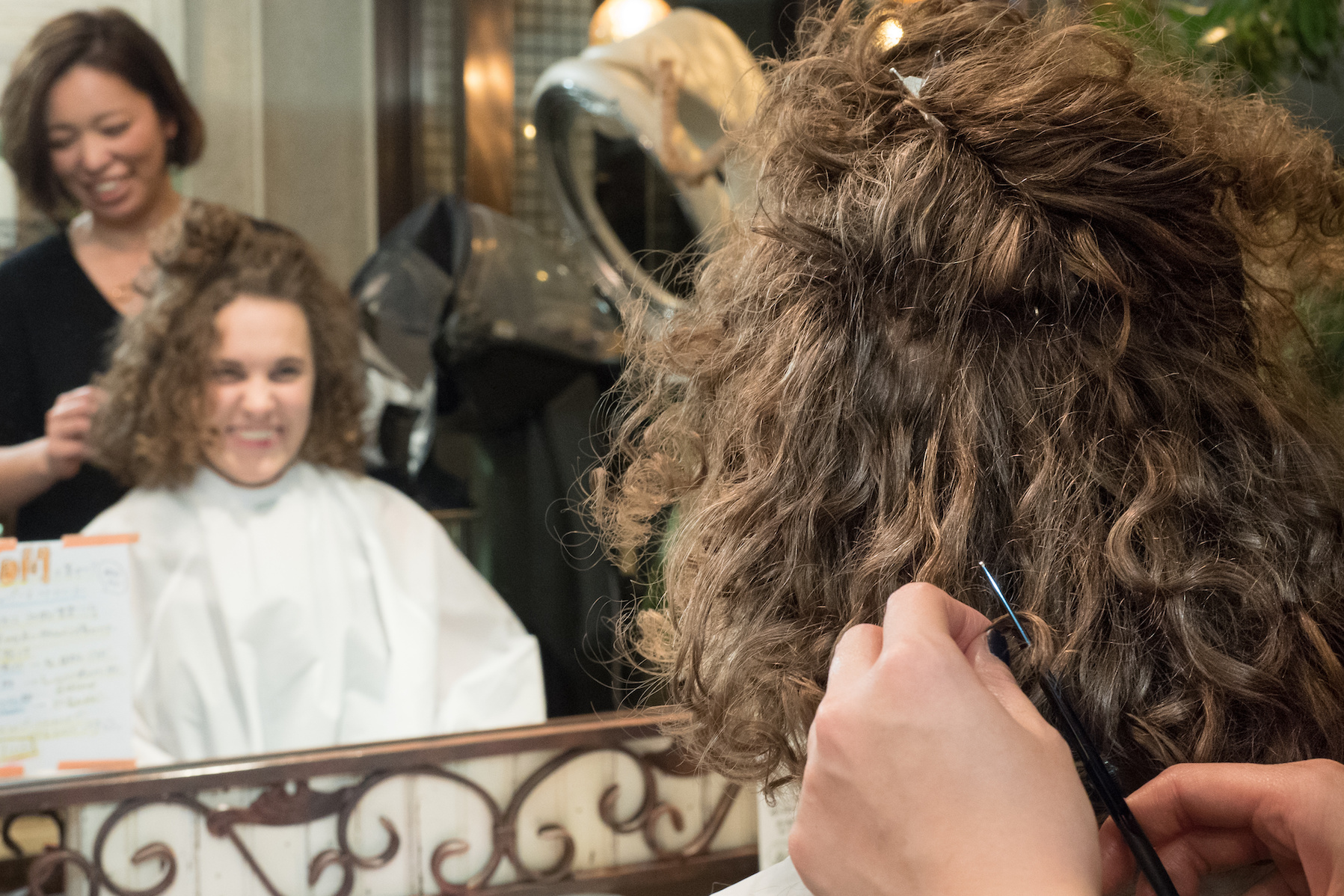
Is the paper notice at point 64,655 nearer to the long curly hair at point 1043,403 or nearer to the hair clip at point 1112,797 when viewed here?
the long curly hair at point 1043,403

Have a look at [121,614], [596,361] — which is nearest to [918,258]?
[596,361]

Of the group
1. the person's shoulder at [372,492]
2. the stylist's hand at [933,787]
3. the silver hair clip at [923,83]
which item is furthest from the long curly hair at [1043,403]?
the person's shoulder at [372,492]

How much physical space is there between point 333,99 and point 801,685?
0.72 m

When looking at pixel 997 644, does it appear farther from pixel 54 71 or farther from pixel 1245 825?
pixel 54 71

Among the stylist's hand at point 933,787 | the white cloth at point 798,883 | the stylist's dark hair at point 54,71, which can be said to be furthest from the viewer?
the stylist's dark hair at point 54,71

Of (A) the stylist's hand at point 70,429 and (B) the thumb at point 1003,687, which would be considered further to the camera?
(A) the stylist's hand at point 70,429

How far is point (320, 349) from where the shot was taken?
906mm

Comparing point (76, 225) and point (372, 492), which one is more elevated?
point (76, 225)

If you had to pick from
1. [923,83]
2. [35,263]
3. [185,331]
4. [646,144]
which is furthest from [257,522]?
[923,83]

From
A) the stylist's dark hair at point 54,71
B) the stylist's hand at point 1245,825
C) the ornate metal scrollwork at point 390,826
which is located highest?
the stylist's dark hair at point 54,71

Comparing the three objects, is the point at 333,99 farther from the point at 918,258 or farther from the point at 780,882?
the point at 780,882

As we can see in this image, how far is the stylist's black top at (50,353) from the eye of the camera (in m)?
0.82

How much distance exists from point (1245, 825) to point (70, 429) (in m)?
0.90

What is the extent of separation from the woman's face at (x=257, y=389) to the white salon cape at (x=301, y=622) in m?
0.02
